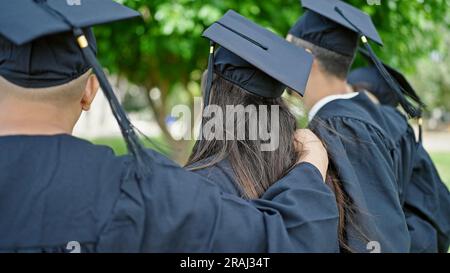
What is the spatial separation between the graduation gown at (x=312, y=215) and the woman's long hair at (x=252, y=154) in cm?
8

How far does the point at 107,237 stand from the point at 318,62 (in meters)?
1.81

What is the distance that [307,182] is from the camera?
1804mm

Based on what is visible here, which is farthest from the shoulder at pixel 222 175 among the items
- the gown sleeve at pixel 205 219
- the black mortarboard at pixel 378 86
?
the black mortarboard at pixel 378 86

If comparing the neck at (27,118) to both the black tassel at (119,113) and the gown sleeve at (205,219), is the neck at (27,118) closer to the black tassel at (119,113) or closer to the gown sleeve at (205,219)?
the black tassel at (119,113)

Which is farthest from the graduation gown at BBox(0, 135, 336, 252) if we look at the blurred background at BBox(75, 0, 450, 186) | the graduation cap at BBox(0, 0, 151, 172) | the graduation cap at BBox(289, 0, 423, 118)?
the blurred background at BBox(75, 0, 450, 186)

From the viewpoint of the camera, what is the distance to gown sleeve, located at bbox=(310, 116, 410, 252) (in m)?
2.19

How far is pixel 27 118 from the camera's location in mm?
1533

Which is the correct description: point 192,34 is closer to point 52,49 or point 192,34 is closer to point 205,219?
point 52,49

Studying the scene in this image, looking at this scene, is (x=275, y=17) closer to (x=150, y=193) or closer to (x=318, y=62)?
(x=318, y=62)

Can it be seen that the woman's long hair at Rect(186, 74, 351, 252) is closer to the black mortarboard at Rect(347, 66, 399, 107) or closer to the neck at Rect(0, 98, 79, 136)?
the neck at Rect(0, 98, 79, 136)

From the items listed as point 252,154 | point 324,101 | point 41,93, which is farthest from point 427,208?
point 41,93

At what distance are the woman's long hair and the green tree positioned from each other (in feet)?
7.97

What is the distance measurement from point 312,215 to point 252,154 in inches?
14.9
